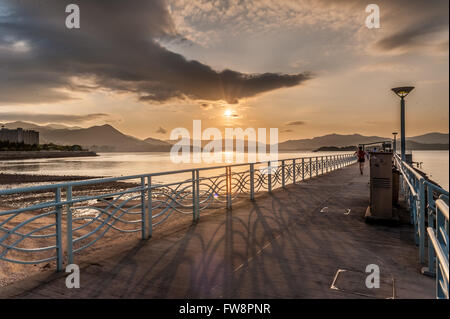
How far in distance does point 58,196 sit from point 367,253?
14.4 ft

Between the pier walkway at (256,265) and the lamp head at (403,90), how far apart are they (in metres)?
6.64

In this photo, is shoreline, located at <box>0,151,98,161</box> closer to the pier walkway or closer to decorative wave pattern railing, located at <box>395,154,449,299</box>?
the pier walkway

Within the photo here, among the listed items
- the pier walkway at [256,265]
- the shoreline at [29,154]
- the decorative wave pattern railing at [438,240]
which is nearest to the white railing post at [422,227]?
the decorative wave pattern railing at [438,240]

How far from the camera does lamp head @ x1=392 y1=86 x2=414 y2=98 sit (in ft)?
33.7

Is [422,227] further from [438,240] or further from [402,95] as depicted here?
[402,95]

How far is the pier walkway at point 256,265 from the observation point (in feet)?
10.1

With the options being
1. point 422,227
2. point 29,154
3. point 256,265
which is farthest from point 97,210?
point 29,154

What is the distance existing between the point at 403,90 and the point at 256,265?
32.2ft

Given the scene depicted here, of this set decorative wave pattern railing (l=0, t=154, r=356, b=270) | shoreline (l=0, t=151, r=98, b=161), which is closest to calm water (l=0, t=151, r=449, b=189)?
decorative wave pattern railing (l=0, t=154, r=356, b=270)

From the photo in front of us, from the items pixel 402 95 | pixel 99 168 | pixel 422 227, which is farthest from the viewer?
pixel 99 168

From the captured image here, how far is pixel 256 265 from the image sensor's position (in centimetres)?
374

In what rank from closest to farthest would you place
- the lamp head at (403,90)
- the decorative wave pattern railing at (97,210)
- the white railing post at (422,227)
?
1. the decorative wave pattern railing at (97,210)
2. the white railing post at (422,227)
3. the lamp head at (403,90)

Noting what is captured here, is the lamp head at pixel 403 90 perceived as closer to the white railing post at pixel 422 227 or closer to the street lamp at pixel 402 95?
the street lamp at pixel 402 95
